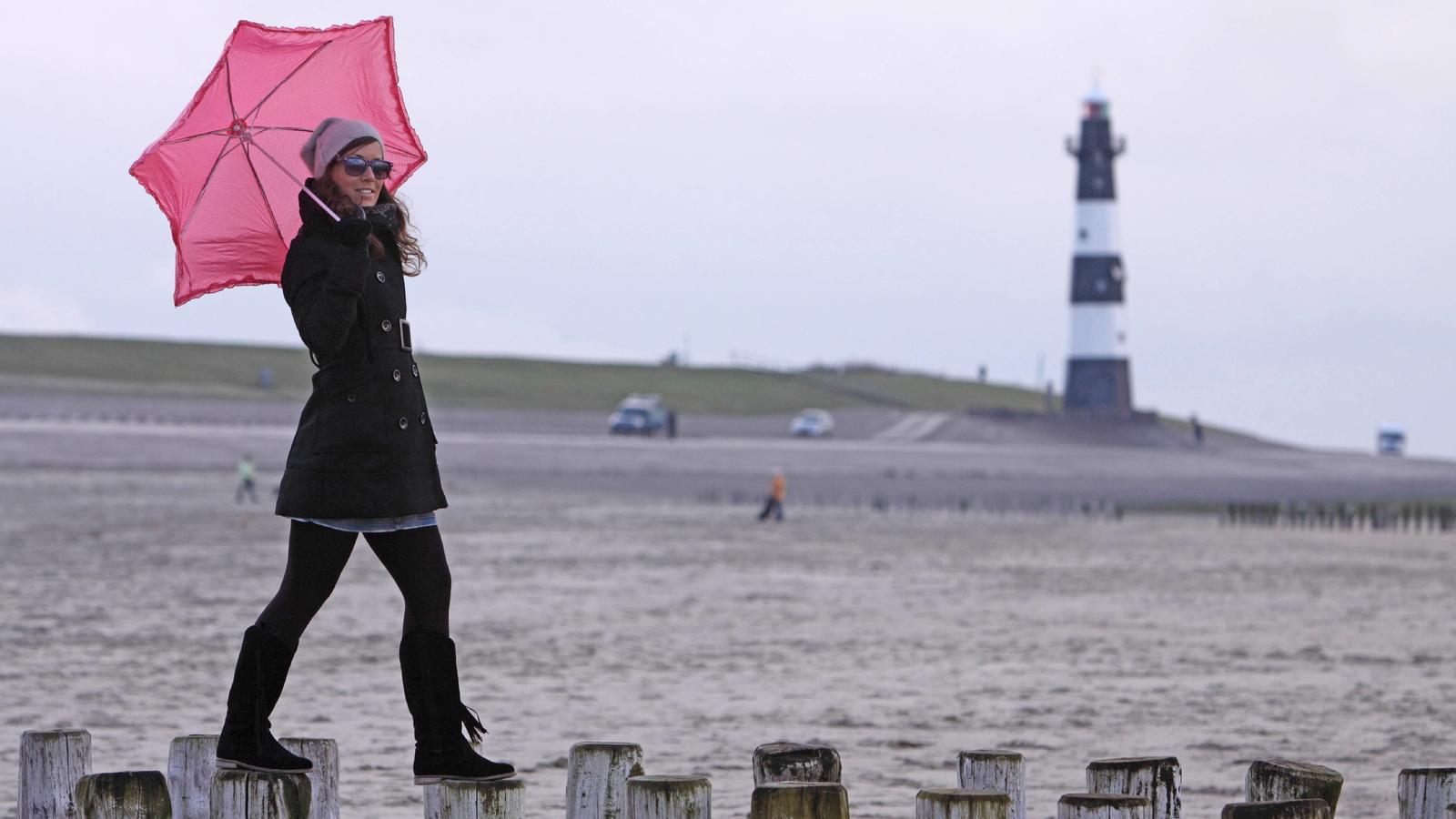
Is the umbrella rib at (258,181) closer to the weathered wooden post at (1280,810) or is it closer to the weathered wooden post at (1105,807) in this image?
the weathered wooden post at (1105,807)

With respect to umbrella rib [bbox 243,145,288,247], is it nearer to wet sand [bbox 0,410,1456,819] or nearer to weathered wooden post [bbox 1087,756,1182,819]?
weathered wooden post [bbox 1087,756,1182,819]

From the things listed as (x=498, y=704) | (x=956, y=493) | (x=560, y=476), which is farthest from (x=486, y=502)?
(x=498, y=704)

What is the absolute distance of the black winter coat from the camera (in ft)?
15.8

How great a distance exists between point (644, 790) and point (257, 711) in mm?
1278

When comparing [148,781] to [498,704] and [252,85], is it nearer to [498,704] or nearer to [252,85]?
[252,85]

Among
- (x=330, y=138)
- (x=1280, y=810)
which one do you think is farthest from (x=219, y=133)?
(x=1280, y=810)

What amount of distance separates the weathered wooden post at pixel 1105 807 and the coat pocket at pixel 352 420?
198 centimetres


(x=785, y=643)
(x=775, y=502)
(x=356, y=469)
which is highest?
(x=356, y=469)

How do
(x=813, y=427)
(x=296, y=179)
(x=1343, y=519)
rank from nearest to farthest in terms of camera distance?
1. (x=296, y=179)
2. (x=1343, y=519)
3. (x=813, y=427)

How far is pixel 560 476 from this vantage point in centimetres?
4609

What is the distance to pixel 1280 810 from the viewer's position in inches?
162

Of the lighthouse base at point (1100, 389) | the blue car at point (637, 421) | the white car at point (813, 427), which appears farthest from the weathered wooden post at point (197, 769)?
the lighthouse base at point (1100, 389)

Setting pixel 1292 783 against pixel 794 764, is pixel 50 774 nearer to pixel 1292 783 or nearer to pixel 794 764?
pixel 794 764

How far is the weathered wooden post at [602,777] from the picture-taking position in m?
4.54
